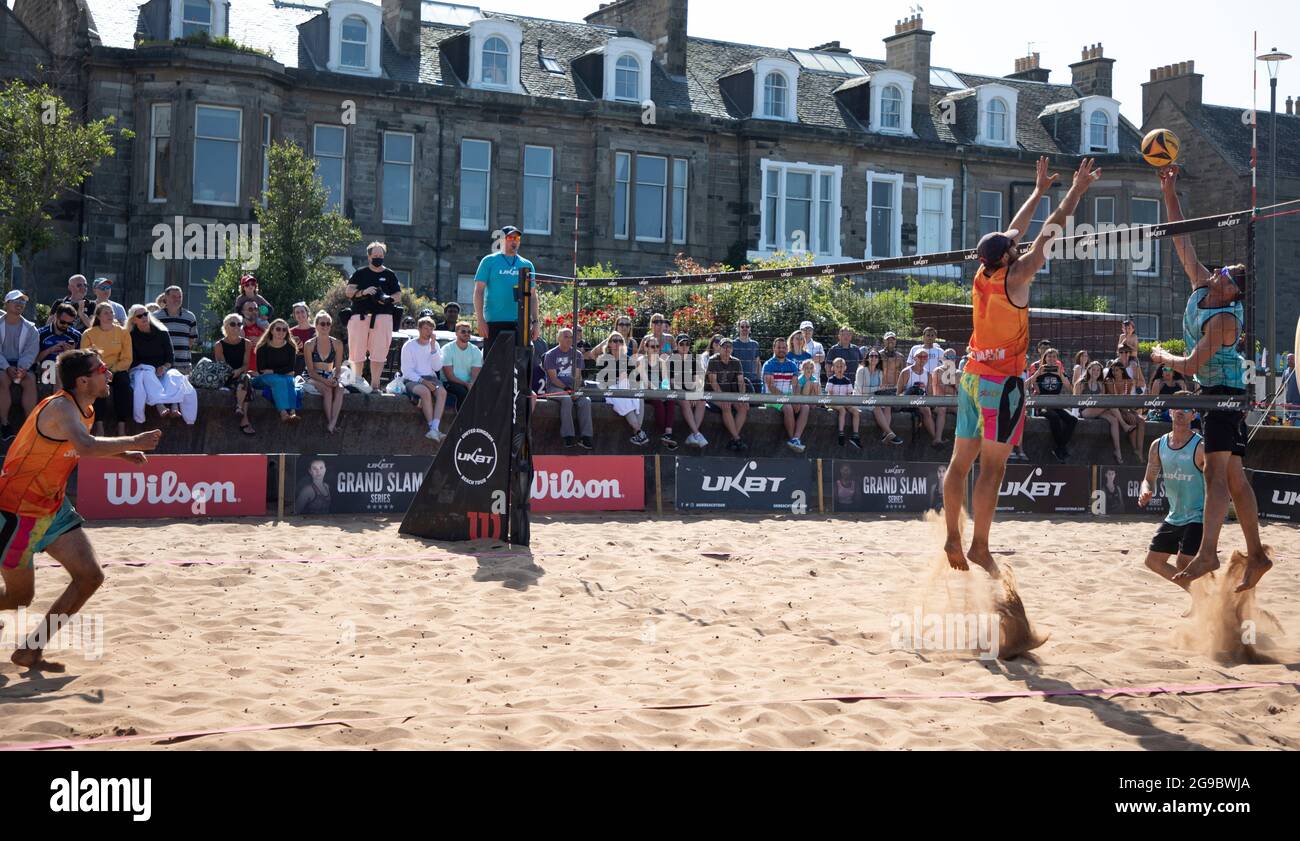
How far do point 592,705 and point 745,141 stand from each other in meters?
27.7

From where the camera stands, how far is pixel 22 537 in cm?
668

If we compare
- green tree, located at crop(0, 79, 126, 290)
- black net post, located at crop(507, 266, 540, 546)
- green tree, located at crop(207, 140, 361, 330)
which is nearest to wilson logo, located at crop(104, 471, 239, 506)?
black net post, located at crop(507, 266, 540, 546)

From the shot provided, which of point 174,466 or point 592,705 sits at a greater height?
point 174,466

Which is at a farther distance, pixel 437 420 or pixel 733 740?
pixel 437 420

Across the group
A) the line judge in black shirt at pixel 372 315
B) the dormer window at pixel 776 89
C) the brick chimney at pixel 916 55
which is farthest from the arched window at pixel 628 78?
the line judge in black shirt at pixel 372 315

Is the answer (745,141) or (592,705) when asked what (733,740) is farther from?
(745,141)

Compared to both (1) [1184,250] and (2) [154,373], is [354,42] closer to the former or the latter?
(2) [154,373]

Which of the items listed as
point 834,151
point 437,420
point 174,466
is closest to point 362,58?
point 834,151

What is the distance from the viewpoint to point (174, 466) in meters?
12.6

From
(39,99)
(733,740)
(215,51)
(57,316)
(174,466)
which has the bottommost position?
(733,740)

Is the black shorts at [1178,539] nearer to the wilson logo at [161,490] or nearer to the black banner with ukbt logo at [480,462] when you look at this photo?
the black banner with ukbt logo at [480,462]
